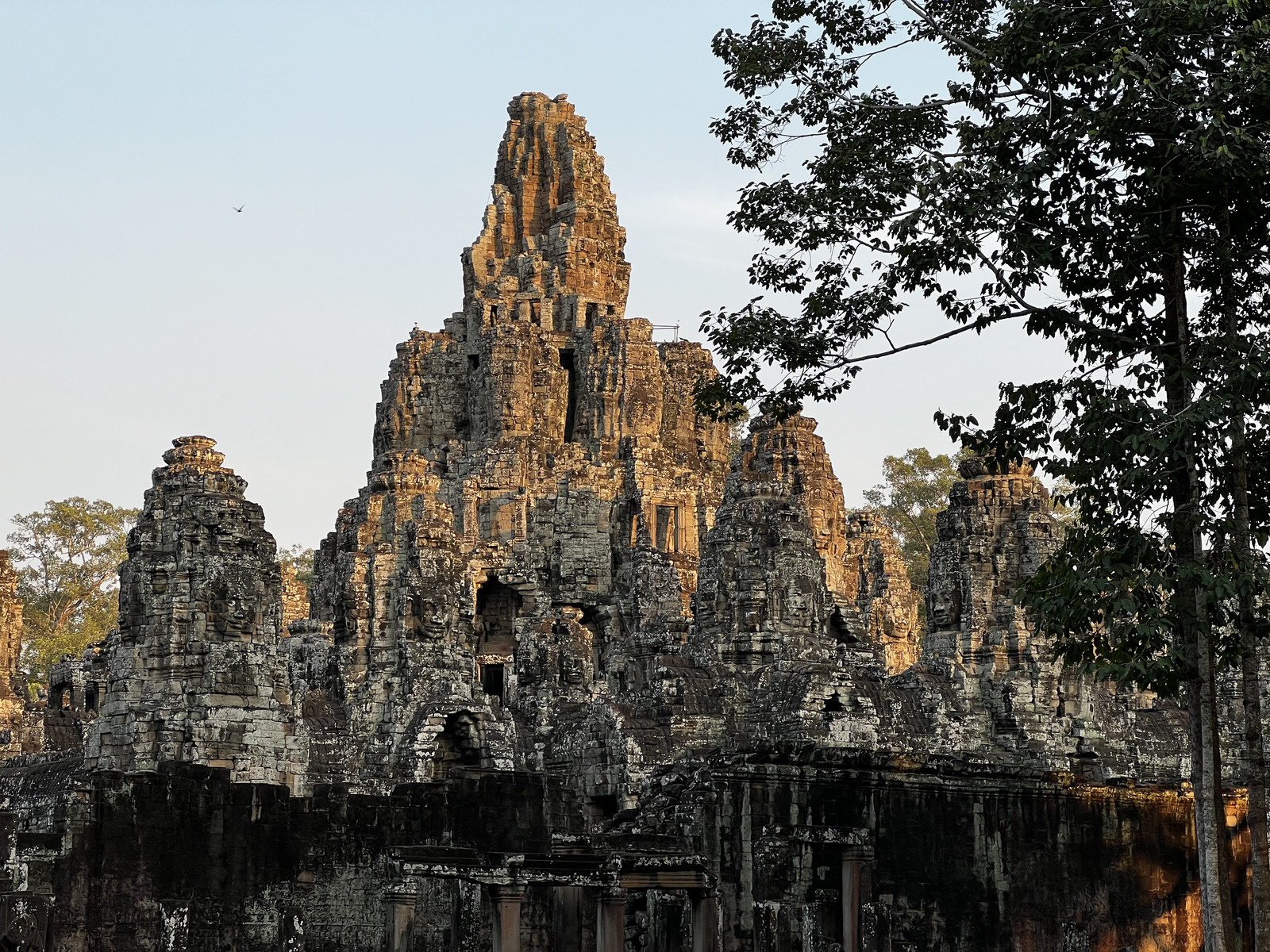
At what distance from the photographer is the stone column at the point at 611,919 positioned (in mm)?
21172

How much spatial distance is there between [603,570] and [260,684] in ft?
86.1

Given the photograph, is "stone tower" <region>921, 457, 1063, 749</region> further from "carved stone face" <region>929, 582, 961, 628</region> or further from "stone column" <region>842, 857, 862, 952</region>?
"stone column" <region>842, 857, 862, 952</region>

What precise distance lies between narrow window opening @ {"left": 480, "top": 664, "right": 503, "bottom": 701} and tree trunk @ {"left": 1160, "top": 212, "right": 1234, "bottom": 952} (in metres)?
→ 31.2

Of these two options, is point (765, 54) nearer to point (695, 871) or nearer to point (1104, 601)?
point (1104, 601)

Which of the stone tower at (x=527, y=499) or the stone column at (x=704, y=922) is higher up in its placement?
the stone tower at (x=527, y=499)

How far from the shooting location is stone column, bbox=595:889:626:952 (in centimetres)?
2117

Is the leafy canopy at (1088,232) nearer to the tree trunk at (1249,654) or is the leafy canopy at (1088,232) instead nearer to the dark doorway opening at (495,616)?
the tree trunk at (1249,654)

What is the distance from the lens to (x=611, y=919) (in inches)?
835

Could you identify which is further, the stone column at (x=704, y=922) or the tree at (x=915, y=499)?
the tree at (x=915, y=499)

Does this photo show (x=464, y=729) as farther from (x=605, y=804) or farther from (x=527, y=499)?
(x=527, y=499)

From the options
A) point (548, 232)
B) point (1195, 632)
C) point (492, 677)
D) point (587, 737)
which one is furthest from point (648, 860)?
point (548, 232)

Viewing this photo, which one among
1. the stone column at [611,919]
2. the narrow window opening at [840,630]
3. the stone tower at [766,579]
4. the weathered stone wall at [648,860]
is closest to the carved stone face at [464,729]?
the stone tower at [766,579]

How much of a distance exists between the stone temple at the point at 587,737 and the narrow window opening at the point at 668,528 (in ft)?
0.24

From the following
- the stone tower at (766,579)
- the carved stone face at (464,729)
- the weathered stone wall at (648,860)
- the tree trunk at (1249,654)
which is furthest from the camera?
the stone tower at (766,579)
